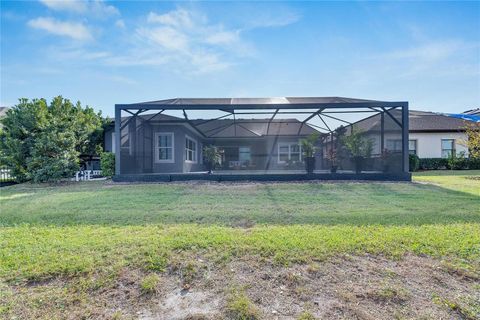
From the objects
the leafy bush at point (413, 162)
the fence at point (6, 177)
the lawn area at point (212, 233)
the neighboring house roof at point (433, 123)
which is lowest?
the lawn area at point (212, 233)

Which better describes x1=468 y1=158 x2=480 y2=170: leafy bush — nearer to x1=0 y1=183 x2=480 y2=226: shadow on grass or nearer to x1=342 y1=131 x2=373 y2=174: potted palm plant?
x1=342 y1=131 x2=373 y2=174: potted palm plant

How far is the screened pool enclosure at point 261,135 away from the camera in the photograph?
10305 millimetres

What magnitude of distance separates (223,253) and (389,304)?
1.72m

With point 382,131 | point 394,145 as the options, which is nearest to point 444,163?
point 394,145

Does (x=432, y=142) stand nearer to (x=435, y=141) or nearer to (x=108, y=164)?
(x=435, y=141)

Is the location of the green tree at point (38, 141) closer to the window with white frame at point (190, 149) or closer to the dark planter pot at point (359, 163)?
the window with white frame at point (190, 149)

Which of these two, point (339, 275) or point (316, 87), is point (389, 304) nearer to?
point (339, 275)

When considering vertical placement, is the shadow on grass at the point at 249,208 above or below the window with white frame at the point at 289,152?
below

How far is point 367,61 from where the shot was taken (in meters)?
11.5

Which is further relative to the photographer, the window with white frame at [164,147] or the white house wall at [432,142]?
the white house wall at [432,142]

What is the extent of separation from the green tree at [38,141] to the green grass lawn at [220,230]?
4.13 m

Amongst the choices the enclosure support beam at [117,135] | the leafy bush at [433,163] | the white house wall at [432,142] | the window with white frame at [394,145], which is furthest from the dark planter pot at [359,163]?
the white house wall at [432,142]

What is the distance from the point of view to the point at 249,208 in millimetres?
Result: 5363

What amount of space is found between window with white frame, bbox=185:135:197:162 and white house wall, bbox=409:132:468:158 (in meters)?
16.0
